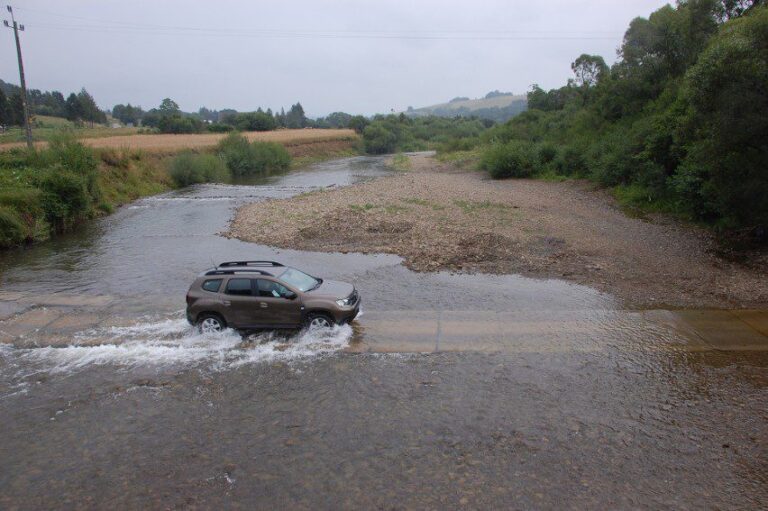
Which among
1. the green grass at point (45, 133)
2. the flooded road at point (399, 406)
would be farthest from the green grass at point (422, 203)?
the green grass at point (45, 133)

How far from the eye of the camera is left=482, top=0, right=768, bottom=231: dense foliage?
55.6ft

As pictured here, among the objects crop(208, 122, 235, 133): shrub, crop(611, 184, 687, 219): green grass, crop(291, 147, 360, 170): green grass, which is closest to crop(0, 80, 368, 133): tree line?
crop(208, 122, 235, 133): shrub

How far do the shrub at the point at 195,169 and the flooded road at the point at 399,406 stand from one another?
113 feet

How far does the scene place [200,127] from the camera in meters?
98.3

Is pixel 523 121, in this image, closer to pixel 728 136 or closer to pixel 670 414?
pixel 728 136

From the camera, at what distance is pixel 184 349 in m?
13.4

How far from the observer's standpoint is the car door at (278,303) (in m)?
13.3

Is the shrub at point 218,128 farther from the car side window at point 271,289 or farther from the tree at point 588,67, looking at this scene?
the car side window at point 271,289

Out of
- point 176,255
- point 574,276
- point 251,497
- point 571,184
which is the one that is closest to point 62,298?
point 176,255

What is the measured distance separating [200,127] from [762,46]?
316 feet

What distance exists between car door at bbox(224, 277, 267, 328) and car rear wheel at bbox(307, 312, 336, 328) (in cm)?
120

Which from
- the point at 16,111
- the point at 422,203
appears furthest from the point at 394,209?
the point at 16,111

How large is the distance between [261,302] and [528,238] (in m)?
14.1

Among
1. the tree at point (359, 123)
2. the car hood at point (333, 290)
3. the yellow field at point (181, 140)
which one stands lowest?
the car hood at point (333, 290)
